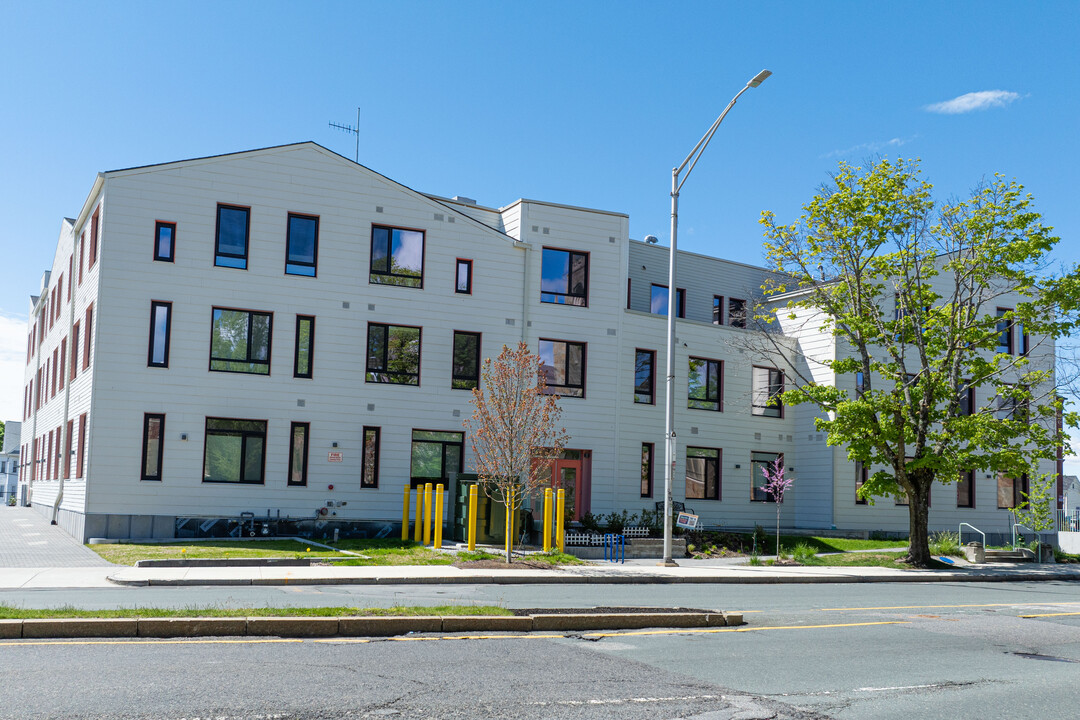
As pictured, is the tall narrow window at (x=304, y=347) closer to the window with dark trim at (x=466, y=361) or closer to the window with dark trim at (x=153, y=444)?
the window with dark trim at (x=153, y=444)

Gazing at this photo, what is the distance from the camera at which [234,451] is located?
27094 millimetres

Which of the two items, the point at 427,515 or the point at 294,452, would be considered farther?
the point at 294,452

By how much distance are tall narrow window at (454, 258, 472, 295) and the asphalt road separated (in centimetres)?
1794

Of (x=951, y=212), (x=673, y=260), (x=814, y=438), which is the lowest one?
(x=814, y=438)

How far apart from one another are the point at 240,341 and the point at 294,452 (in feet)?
11.7

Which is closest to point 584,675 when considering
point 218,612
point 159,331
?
point 218,612

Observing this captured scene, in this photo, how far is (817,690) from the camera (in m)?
8.18

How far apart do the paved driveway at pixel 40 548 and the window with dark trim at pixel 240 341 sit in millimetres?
6209

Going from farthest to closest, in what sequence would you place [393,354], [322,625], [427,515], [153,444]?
[393,354]
[153,444]
[427,515]
[322,625]

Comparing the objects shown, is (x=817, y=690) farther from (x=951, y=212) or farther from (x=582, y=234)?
(x=582, y=234)

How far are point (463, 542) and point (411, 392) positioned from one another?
5.58m

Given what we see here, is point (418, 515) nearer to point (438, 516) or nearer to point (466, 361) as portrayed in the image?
→ point (438, 516)

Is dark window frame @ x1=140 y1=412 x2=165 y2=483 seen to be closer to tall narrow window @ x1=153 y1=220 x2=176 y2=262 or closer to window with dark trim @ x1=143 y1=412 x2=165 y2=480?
window with dark trim @ x1=143 y1=412 x2=165 y2=480

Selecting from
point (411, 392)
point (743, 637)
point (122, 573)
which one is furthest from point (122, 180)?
point (743, 637)
